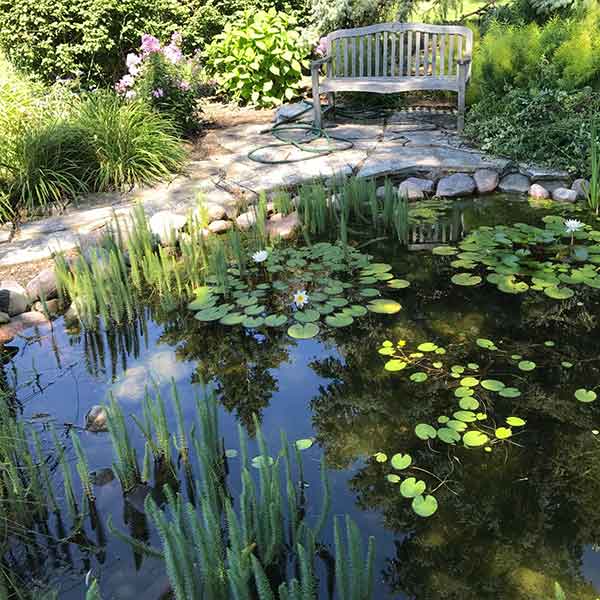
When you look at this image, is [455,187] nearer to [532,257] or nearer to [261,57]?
[532,257]

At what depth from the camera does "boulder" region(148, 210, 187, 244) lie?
163 inches

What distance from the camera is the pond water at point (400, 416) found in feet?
6.46

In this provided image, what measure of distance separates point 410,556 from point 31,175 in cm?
387

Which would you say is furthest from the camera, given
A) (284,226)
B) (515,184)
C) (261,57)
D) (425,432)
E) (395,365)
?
(261,57)

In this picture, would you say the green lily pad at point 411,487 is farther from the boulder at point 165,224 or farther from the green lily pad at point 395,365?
the boulder at point 165,224

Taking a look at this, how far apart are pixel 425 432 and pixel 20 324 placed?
85.6 inches

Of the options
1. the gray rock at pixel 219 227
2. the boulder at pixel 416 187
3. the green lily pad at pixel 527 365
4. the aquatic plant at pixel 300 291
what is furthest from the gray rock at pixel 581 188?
the gray rock at pixel 219 227

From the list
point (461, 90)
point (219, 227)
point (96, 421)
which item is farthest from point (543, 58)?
point (96, 421)

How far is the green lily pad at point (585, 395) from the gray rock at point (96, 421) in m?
1.87

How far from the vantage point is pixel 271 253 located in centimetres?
396

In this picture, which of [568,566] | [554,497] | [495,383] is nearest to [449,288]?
[495,383]

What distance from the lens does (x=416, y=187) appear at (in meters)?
4.98

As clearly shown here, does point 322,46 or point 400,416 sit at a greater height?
point 322,46

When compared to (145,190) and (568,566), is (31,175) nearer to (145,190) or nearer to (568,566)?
(145,190)
